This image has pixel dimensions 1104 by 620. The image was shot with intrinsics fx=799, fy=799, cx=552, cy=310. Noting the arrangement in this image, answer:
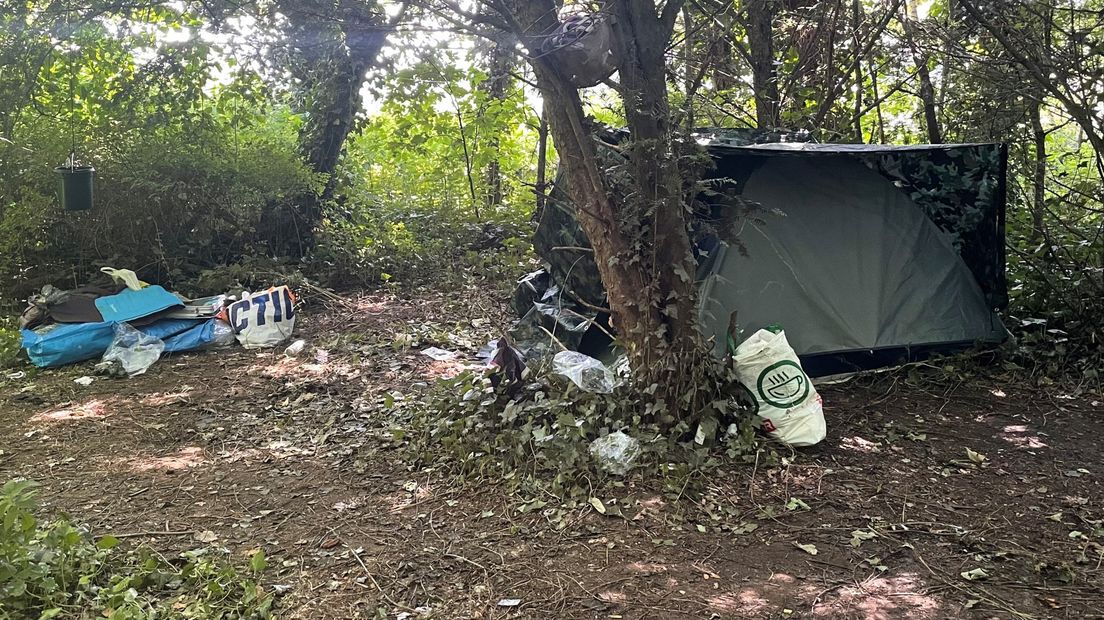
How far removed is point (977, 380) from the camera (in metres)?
4.46

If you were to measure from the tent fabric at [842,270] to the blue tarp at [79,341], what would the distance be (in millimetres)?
3703

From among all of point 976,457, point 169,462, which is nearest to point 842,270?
point 976,457

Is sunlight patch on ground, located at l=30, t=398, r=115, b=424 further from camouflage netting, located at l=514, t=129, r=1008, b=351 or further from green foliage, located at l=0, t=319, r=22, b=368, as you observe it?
camouflage netting, located at l=514, t=129, r=1008, b=351

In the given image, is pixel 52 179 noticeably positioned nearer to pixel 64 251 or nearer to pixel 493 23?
pixel 64 251

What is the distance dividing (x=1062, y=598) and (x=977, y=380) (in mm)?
2187

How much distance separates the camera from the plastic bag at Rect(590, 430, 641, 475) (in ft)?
10.9

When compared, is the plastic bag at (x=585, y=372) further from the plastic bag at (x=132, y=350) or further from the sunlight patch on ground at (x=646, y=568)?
the plastic bag at (x=132, y=350)

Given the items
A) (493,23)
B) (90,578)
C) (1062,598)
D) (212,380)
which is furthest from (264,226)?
(1062,598)

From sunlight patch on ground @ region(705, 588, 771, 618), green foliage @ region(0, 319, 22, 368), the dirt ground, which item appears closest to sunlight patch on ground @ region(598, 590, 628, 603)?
the dirt ground

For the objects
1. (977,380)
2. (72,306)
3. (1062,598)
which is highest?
(72,306)

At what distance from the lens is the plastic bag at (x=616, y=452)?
3332 millimetres

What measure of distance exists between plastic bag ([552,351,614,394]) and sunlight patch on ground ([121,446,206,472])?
1.78 m

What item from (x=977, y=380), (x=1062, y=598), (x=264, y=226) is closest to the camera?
(x=1062, y=598)

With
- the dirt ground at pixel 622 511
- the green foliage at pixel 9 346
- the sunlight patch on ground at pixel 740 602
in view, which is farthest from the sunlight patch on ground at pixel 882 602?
the green foliage at pixel 9 346
